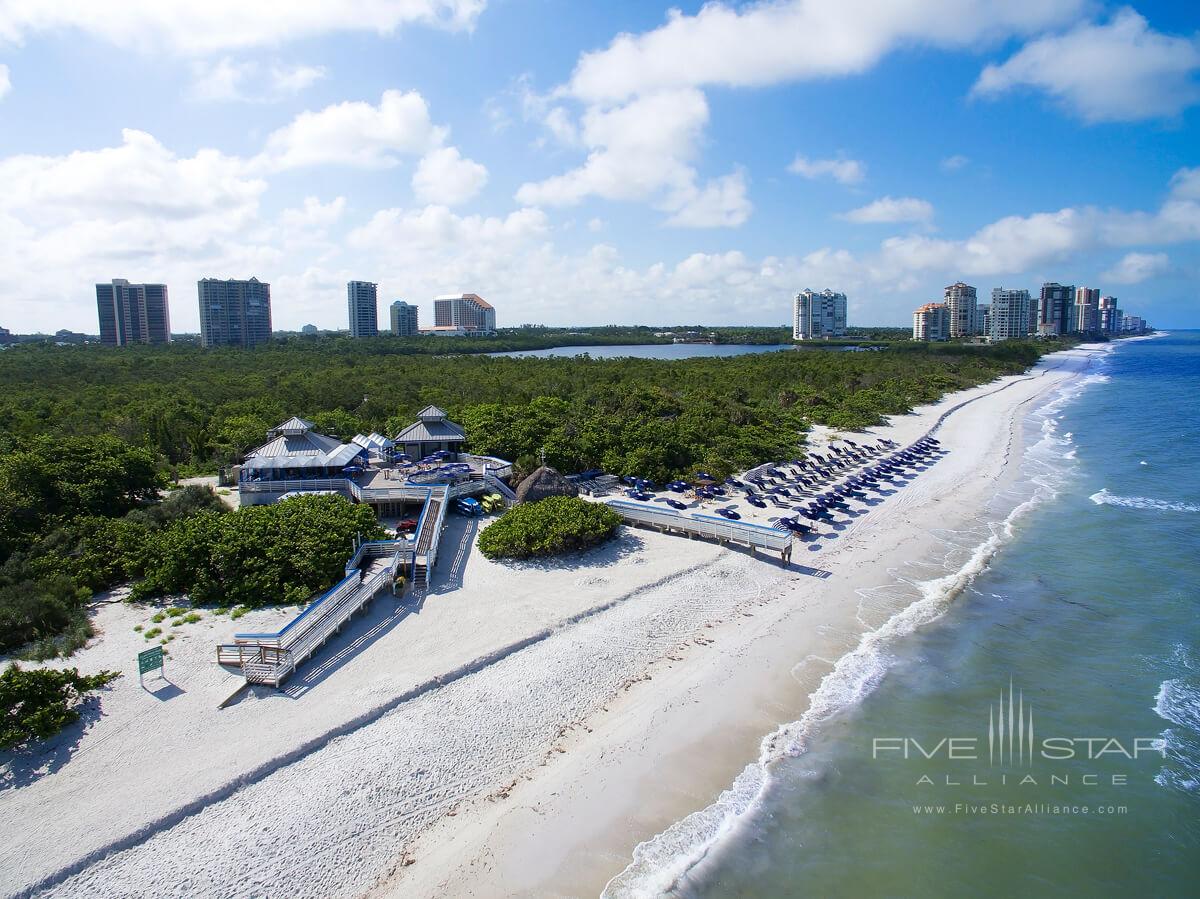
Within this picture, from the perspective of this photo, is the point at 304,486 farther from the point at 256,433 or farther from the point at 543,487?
the point at 256,433

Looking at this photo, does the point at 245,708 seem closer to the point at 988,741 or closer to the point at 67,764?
the point at 67,764

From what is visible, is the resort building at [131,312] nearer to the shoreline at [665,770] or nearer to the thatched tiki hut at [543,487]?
the thatched tiki hut at [543,487]

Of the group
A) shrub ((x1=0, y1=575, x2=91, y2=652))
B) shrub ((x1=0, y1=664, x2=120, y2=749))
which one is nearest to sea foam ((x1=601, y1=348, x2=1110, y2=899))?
shrub ((x1=0, y1=664, x2=120, y2=749))

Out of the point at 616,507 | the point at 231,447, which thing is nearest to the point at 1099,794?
the point at 616,507

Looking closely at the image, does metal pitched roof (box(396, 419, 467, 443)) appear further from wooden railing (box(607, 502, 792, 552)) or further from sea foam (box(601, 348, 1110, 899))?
sea foam (box(601, 348, 1110, 899))

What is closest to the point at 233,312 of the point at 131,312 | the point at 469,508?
the point at 131,312

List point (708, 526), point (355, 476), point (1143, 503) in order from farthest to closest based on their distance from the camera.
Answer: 1. point (1143, 503)
2. point (355, 476)
3. point (708, 526)

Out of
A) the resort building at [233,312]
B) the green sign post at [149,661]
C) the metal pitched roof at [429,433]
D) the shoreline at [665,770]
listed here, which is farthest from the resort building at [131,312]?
the shoreline at [665,770]
